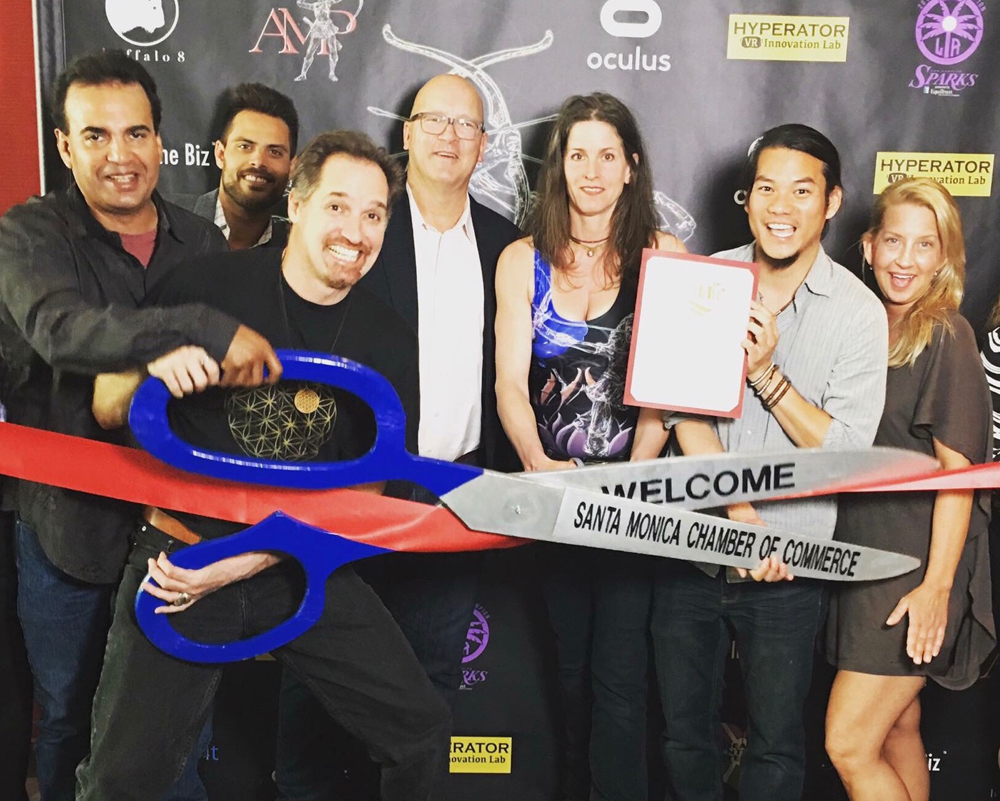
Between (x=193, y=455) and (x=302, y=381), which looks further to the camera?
(x=302, y=381)

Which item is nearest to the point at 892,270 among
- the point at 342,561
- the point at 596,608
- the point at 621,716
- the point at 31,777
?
the point at 596,608

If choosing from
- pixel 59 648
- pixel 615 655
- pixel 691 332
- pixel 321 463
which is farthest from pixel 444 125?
pixel 59 648

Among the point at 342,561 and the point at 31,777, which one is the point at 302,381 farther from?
the point at 31,777

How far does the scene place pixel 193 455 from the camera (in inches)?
51.4

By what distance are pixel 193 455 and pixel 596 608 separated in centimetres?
88

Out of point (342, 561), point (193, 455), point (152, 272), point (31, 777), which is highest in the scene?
point (152, 272)

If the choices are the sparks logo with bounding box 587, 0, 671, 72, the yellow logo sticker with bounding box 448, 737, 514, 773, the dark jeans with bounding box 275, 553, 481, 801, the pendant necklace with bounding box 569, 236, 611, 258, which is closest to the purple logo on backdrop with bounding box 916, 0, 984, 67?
the sparks logo with bounding box 587, 0, 671, 72

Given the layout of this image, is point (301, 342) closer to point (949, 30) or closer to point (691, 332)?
point (691, 332)

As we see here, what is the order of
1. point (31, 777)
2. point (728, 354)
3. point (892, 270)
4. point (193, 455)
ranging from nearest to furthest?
point (193, 455) → point (728, 354) → point (892, 270) → point (31, 777)

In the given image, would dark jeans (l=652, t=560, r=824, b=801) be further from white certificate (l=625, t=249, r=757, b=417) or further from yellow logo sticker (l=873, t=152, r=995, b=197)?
yellow logo sticker (l=873, t=152, r=995, b=197)

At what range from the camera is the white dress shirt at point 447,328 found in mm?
1775

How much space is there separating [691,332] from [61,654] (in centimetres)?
128

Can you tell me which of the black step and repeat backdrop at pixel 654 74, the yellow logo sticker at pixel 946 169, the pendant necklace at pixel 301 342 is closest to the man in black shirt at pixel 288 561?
the pendant necklace at pixel 301 342

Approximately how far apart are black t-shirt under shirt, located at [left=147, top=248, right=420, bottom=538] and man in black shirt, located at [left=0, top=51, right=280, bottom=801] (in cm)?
14
